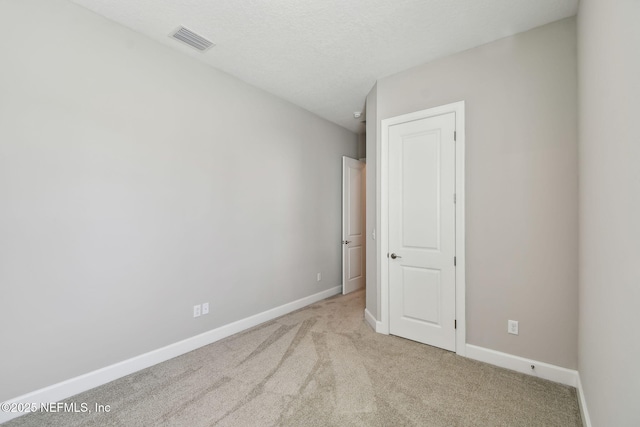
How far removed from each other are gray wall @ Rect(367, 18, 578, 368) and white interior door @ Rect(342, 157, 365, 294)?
2.25 meters

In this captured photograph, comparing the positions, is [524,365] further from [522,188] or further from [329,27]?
[329,27]

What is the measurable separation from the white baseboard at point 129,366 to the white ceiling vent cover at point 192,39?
9.27 feet

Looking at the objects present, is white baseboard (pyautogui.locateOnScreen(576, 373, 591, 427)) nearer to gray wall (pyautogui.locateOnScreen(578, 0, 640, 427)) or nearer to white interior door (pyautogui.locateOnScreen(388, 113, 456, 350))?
gray wall (pyautogui.locateOnScreen(578, 0, 640, 427))

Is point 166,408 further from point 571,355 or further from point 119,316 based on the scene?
point 571,355

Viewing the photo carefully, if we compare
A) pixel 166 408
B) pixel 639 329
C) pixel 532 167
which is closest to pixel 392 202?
pixel 532 167

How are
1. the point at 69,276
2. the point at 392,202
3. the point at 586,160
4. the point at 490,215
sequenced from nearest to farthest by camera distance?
the point at 586,160
the point at 69,276
the point at 490,215
the point at 392,202

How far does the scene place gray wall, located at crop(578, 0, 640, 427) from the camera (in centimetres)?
98

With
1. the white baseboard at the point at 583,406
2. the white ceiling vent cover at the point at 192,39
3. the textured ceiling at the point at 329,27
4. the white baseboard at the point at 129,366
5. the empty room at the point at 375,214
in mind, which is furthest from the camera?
the white ceiling vent cover at the point at 192,39

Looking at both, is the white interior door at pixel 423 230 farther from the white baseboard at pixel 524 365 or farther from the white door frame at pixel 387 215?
the white baseboard at pixel 524 365

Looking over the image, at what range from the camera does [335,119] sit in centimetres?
455

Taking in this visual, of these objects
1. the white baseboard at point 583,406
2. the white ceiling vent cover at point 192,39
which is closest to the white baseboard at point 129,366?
the white ceiling vent cover at point 192,39

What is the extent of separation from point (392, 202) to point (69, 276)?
2.93 m

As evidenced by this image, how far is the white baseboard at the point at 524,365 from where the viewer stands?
7.08 feet

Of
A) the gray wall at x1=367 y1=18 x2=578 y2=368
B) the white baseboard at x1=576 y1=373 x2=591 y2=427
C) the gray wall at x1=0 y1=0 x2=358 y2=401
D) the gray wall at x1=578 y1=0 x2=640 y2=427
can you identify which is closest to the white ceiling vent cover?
the gray wall at x1=0 y1=0 x2=358 y2=401
